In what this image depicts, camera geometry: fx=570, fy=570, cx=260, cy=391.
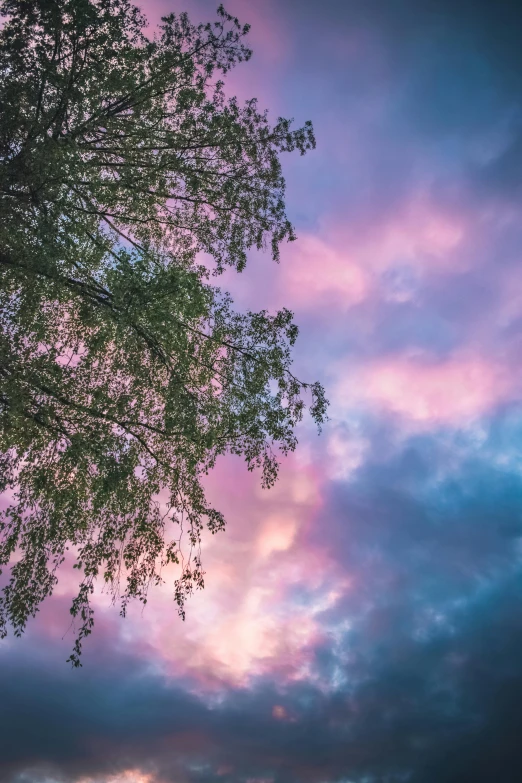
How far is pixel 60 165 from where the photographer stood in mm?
11672

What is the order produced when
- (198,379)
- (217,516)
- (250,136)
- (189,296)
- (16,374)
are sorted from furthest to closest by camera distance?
(250,136) < (198,379) < (217,516) < (189,296) < (16,374)

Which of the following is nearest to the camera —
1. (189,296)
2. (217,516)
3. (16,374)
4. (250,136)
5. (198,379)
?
(16,374)

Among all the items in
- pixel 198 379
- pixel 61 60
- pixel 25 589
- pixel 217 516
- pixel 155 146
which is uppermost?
pixel 155 146

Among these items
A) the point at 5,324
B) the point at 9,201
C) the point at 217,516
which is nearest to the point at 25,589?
the point at 217,516

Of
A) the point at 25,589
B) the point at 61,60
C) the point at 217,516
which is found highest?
the point at 61,60

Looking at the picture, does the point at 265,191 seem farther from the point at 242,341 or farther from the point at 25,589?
the point at 25,589

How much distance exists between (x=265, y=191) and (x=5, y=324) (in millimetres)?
8056

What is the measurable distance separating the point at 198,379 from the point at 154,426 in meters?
1.65

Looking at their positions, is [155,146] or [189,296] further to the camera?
[155,146]

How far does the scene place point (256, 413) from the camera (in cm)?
1371

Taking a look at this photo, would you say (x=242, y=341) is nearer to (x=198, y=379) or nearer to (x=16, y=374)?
(x=198, y=379)

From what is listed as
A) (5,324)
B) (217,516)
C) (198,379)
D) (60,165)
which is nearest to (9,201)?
(60,165)

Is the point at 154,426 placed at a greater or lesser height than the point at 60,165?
lesser

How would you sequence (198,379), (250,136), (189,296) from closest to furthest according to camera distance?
(189,296) → (198,379) → (250,136)
